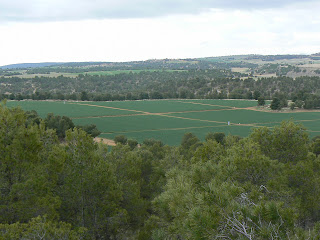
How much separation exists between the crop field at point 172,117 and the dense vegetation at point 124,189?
38087 mm

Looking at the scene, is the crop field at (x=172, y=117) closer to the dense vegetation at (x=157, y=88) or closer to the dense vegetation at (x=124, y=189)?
the dense vegetation at (x=157, y=88)

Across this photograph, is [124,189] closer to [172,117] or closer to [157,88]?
[172,117]

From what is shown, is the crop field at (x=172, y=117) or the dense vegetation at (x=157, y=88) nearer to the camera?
the crop field at (x=172, y=117)

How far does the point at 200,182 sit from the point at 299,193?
20.8ft

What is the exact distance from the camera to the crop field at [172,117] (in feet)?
231

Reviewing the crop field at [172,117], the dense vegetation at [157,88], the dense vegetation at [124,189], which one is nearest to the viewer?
the dense vegetation at [124,189]

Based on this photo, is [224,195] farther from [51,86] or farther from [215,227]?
[51,86]

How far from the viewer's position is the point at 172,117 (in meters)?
87.6

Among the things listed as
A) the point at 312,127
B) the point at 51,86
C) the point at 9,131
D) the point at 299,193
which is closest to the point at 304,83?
the point at 312,127

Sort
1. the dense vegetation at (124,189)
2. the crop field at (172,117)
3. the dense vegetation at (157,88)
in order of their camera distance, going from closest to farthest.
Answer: the dense vegetation at (124,189) → the crop field at (172,117) → the dense vegetation at (157,88)

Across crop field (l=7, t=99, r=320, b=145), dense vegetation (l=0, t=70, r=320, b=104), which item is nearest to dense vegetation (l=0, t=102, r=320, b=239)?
crop field (l=7, t=99, r=320, b=145)

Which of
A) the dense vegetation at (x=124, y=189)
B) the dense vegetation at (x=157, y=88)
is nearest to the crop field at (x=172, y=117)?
the dense vegetation at (x=157, y=88)

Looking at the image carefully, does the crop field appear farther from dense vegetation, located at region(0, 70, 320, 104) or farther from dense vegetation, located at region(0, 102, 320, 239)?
dense vegetation, located at region(0, 102, 320, 239)

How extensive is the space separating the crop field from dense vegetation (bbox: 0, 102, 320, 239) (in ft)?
125
